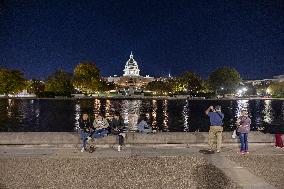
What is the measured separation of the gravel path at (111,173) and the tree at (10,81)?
145m

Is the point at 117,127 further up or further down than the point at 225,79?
further down

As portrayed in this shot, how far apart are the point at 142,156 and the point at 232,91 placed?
6899 inches

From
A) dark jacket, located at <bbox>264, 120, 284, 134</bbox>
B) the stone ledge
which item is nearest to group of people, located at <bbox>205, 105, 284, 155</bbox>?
the stone ledge

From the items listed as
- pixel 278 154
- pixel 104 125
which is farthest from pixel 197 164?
pixel 104 125

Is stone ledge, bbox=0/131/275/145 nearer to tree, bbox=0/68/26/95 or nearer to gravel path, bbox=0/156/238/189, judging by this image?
gravel path, bbox=0/156/238/189

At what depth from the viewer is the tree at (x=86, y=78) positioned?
163 meters

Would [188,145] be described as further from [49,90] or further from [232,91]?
[232,91]

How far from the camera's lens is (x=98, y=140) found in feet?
67.4

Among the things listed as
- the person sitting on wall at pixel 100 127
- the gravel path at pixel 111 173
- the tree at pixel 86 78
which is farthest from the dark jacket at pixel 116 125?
the tree at pixel 86 78

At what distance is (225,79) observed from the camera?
590ft

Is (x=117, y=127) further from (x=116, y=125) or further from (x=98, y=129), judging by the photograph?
(x=98, y=129)

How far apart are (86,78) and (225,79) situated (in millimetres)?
60499

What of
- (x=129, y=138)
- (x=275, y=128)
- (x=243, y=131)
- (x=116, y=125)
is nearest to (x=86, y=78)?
(x=129, y=138)

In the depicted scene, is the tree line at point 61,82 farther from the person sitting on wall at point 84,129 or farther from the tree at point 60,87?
the person sitting on wall at point 84,129
